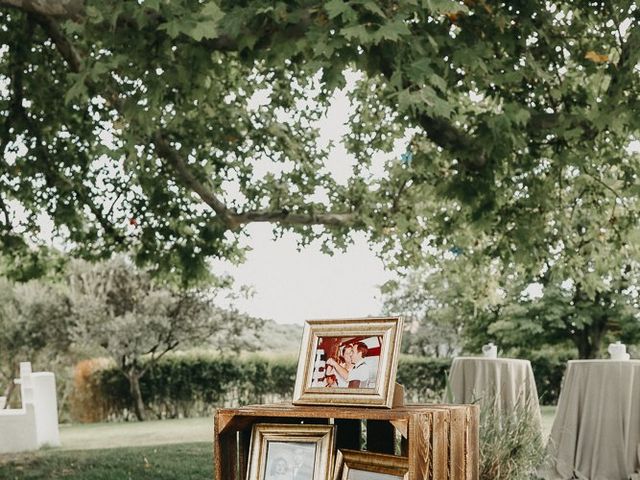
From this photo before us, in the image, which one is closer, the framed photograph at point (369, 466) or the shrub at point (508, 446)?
the framed photograph at point (369, 466)

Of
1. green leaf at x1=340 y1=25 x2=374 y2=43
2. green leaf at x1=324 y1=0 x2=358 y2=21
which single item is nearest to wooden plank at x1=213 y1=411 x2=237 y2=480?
green leaf at x1=340 y1=25 x2=374 y2=43

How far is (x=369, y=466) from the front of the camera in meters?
2.96

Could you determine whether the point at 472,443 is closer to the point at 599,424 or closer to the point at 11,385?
the point at 599,424

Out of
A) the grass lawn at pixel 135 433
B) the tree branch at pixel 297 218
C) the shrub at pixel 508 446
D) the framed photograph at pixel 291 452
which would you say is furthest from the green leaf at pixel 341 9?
the grass lawn at pixel 135 433

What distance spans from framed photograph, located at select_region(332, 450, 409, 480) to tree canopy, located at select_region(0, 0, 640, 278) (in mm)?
1733

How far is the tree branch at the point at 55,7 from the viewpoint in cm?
488

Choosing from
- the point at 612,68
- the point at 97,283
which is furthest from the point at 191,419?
the point at 612,68

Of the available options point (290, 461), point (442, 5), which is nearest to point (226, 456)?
point (290, 461)

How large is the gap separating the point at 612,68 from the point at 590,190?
219cm

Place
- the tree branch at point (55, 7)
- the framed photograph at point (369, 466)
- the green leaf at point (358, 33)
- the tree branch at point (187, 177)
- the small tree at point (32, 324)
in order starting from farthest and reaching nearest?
the small tree at point (32, 324) < the tree branch at point (187, 177) < the tree branch at point (55, 7) < the green leaf at point (358, 33) < the framed photograph at point (369, 466)

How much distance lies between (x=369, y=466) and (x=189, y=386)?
11.9m

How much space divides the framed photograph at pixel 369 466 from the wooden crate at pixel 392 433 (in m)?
0.06

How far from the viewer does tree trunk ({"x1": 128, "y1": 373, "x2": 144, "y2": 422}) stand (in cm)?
1444

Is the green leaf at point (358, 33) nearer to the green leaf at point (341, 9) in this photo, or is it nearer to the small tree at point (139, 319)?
the green leaf at point (341, 9)
